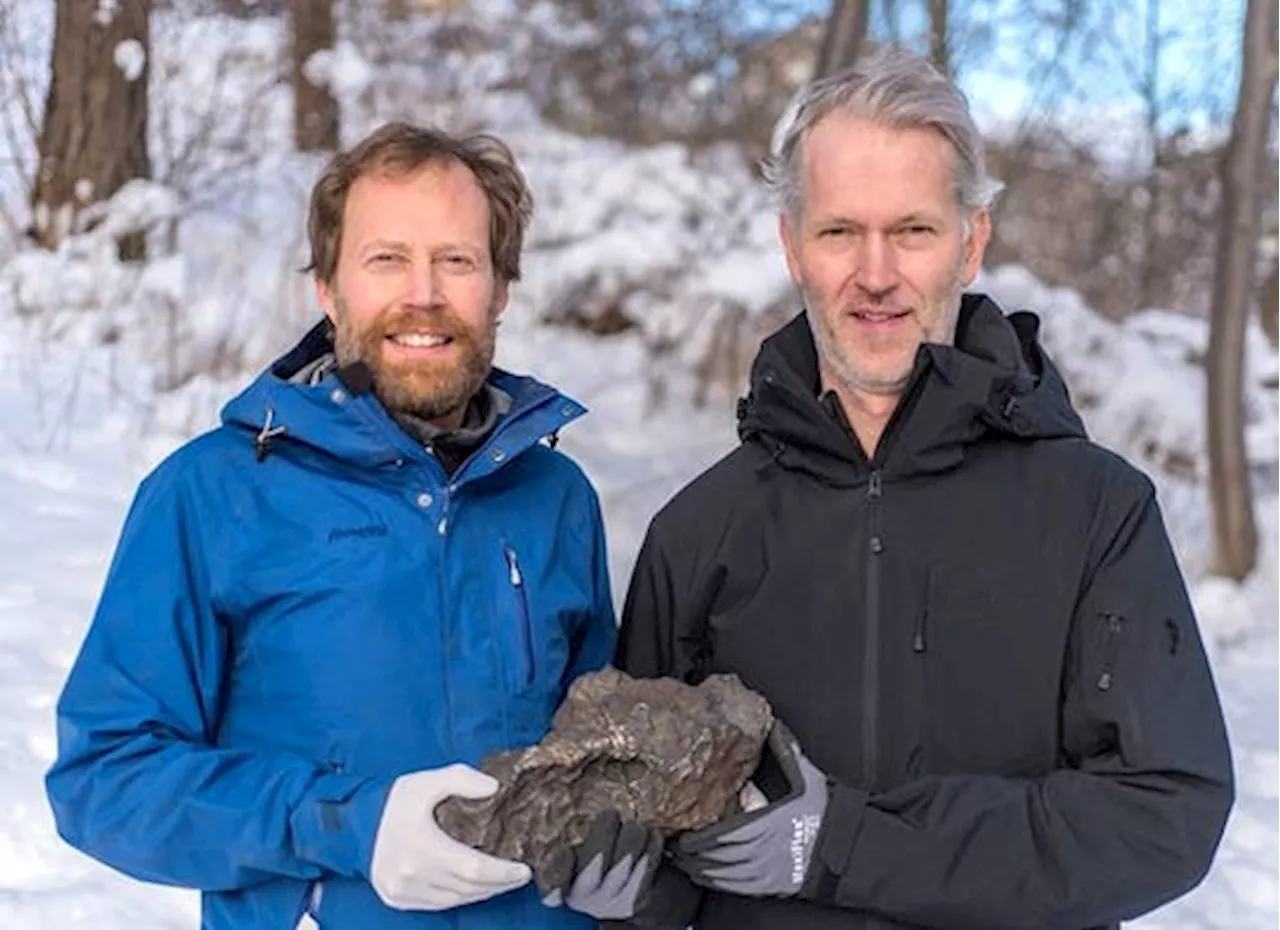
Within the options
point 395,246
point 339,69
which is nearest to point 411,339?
point 395,246

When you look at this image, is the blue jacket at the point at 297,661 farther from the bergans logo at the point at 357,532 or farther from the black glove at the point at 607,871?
the black glove at the point at 607,871

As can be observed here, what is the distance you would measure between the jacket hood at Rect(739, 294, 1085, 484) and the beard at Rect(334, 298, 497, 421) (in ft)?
1.33

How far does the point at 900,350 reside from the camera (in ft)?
7.74

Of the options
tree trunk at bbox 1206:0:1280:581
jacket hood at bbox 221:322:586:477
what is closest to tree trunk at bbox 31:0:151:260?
tree trunk at bbox 1206:0:1280:581

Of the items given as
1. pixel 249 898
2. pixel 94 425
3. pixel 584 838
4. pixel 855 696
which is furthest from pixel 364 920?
pixel 94 425

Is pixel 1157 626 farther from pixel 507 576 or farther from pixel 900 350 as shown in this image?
pixel 507 576

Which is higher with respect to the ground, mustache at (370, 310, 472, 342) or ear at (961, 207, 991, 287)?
ear at (961, 207, 991, 287)

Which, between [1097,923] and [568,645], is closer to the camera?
[1097,923]

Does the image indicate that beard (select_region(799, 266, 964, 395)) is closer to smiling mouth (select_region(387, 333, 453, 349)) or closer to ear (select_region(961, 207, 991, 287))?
ear (select_region(961, 207, 991, 287))

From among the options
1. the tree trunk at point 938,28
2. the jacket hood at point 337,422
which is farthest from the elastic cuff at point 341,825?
the tree trunk at point 938,28

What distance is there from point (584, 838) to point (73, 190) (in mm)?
6847

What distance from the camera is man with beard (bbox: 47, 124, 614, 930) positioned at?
2113 mm

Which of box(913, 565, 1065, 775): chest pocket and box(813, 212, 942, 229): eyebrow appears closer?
box(913, 565, 1065, 775): chest pocket

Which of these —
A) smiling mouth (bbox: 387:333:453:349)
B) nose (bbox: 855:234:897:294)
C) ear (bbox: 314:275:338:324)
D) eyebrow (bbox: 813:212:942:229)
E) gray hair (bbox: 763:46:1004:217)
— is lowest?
smiling mouth (bbox: 387:333:453:349)
